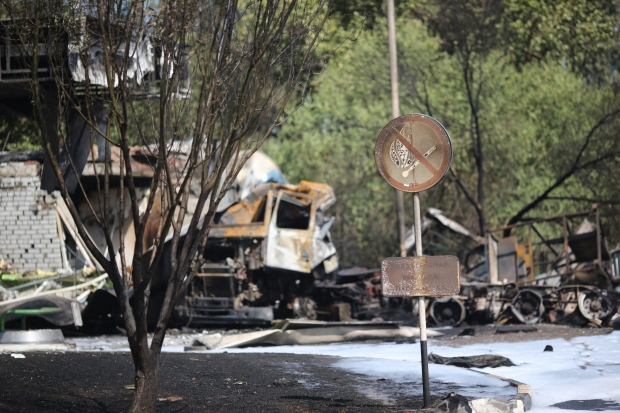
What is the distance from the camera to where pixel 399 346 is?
48.9 feet

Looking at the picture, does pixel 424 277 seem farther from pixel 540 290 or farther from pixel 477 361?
pixel 540 290

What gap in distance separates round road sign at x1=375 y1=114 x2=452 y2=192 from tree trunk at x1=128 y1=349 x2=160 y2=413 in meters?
2.65

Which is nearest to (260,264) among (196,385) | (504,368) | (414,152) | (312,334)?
(312,334)

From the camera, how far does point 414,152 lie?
8.52m

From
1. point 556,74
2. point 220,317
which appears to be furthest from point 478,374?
point 556,74

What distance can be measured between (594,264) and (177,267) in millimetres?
13442

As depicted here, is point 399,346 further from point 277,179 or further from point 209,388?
point 277,179

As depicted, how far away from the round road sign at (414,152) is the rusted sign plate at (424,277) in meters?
0.66

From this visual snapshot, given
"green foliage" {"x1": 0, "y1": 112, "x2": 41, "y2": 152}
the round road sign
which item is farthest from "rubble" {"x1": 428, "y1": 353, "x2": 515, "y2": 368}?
"green foliage" {"x1": 0, "y1": 112, "x2": 41, "y2": 152}

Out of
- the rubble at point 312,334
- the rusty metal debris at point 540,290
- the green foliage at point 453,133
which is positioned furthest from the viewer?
the green foliage at point 453,133

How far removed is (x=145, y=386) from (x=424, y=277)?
2.60m

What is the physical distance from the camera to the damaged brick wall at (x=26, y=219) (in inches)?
826

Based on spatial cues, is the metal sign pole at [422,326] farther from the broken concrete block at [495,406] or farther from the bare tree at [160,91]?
the bare tree at [160,91]

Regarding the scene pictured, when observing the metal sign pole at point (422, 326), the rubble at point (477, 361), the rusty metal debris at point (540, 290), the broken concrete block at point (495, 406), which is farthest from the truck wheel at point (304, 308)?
the broken concrete block at point (495, 406)
